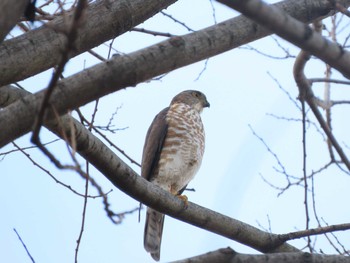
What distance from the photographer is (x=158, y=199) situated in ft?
12.0

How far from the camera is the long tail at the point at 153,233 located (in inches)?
243

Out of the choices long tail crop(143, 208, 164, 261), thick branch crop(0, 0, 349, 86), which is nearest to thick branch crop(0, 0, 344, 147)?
thick branch crop(0, 0, 349, 86)

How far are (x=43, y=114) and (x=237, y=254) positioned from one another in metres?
1.09

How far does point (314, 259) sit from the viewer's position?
2.89 m

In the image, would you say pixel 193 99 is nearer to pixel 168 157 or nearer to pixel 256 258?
pixel 168 157

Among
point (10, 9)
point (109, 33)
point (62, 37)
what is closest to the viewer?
point (10, 9)

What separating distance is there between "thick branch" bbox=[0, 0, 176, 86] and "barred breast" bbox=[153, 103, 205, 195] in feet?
8.05

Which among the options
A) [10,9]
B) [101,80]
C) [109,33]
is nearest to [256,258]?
[101,80]

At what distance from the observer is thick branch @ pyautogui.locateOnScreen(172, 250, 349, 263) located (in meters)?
2.60

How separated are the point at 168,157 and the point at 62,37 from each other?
3.01m

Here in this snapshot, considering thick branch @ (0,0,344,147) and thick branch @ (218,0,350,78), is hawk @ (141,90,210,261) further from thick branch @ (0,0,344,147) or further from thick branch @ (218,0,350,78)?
thick branch @ (218,0,350,78)

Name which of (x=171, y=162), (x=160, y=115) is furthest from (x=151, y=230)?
(x=160, y=115)

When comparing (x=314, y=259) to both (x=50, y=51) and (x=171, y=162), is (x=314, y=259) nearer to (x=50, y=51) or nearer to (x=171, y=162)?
(x=50, y=51)

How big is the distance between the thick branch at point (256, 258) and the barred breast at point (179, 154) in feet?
11.4
